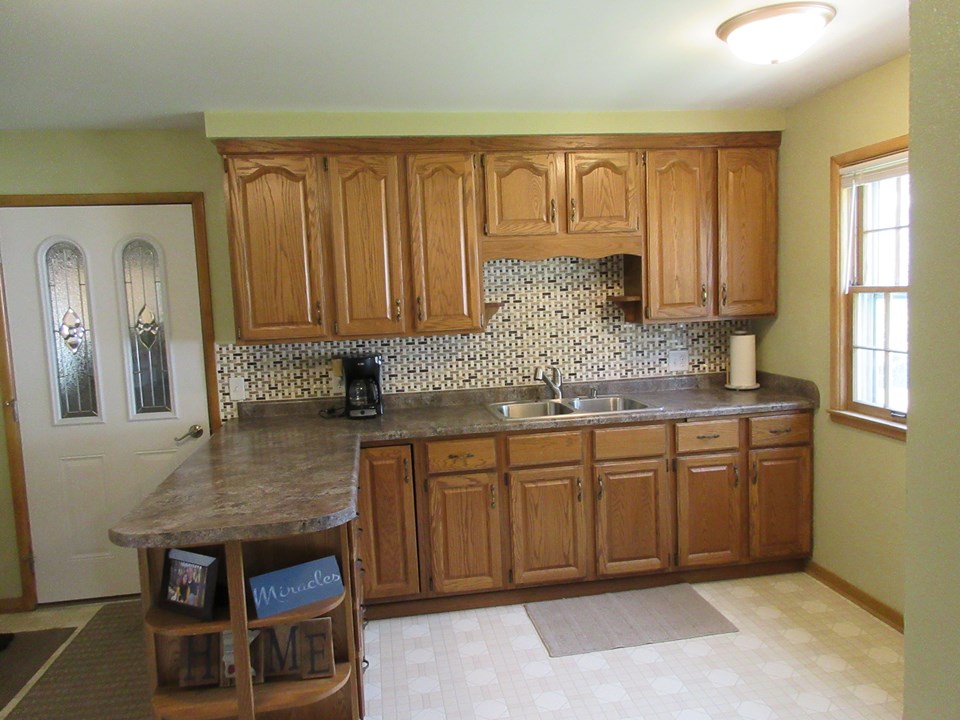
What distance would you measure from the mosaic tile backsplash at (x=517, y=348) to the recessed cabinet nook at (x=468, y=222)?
25 centimetres

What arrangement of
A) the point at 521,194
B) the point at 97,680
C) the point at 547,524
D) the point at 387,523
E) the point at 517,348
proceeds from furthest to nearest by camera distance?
the point at 517,348, the point at 521,194, the point at 547,524, the point at 387,523, the point at 97,680

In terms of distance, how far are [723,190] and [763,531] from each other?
1.74 metres

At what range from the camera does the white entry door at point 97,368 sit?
3.21 meters

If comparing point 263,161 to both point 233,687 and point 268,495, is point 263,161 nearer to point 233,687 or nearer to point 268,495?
point 268,495

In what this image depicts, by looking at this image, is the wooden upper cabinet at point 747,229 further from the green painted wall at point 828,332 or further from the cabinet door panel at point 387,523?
the cabinet door panel at point 387,523

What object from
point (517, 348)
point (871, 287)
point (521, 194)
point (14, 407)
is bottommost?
point (14, 407)

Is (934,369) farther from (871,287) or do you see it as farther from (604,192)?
(604,192)

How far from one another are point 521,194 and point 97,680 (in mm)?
2814

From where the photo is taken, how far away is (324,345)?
342 cm

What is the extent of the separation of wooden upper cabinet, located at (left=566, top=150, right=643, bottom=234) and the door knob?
2131 mm

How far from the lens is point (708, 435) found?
3.20 m

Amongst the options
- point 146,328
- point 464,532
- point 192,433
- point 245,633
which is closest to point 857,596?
point 464,532

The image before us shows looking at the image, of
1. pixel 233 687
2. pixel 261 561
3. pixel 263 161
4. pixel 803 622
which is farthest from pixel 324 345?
pixel 803 622

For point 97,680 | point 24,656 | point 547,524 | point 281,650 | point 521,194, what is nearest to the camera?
point 281,650
